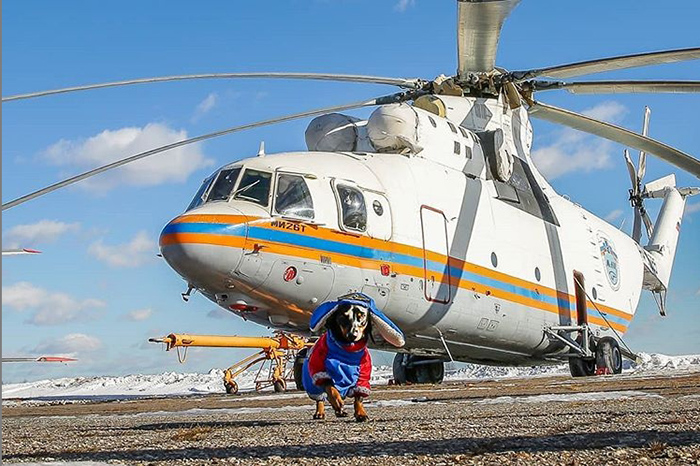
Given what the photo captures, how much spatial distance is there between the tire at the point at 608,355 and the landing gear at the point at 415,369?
3.59 metres

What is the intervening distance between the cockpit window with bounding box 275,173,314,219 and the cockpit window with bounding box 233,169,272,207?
167 mm

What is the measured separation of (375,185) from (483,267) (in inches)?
113

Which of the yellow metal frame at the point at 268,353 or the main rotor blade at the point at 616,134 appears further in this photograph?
the yellow metal frame at the point at 268,353

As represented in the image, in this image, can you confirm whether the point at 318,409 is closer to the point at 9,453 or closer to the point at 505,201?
the point at 9,453

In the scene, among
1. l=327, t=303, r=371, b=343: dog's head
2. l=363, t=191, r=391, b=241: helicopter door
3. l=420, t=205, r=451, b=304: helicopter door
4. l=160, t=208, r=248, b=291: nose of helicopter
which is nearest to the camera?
l=327, t=303, r=371, b=343: dog's head

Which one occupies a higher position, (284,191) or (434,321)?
(284,191)

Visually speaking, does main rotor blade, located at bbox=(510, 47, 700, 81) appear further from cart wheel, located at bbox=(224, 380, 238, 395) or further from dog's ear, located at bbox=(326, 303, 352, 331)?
cart wheel, located at bbox=(224, 380, 238, 395)

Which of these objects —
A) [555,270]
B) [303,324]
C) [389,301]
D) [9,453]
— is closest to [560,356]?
[555,270]

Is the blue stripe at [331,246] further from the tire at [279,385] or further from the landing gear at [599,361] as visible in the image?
the tire at [279,385]

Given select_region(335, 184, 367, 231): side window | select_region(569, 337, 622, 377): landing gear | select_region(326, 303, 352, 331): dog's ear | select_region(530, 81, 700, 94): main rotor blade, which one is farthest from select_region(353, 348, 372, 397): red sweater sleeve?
select_region(569, 337, 622, 377): landing gear

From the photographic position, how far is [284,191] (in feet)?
35.4

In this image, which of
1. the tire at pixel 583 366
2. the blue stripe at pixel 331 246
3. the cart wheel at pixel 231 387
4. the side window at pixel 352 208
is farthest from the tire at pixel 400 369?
the cart wheel at pixel 231 387

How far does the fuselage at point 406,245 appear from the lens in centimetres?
1020

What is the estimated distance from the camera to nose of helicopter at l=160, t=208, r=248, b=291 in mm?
9797
